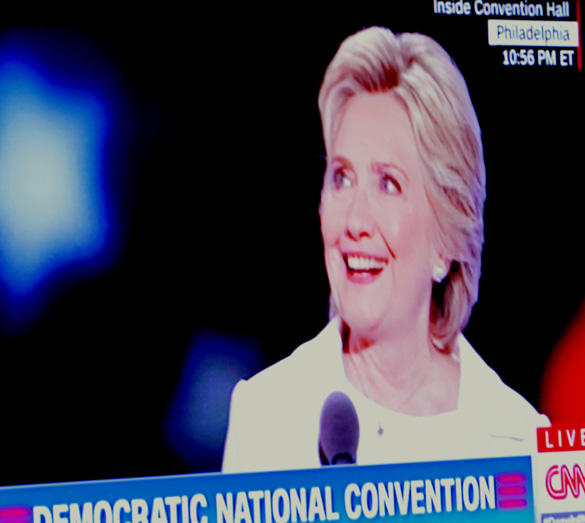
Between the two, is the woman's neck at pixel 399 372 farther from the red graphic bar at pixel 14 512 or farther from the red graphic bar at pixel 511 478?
the red graphic bar at pixel 14 512

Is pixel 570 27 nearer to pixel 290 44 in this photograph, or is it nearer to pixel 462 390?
pixel 290 44

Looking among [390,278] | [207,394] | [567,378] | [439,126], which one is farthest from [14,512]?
[567,378]

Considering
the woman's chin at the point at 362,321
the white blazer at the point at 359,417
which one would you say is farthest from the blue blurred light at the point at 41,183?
the woman's chin at the point at 362,321

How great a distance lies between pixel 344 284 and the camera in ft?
10.8

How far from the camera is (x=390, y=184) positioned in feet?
10.8

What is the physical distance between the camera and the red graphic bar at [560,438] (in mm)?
3512

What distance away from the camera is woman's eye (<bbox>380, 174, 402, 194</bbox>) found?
10.8 feet

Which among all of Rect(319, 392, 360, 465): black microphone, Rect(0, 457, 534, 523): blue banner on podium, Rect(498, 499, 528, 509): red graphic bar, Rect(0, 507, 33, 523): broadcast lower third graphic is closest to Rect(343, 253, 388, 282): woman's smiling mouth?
Rect(319, 392, 360, 465): black microphone

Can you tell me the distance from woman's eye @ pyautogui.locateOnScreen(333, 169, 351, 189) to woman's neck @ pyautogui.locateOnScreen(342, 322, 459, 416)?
0.42 meters

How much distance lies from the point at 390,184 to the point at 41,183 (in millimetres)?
1023

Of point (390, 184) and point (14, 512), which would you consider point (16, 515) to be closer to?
point (14, 512)

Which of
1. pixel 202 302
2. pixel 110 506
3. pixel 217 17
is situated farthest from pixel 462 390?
pixel 217 17

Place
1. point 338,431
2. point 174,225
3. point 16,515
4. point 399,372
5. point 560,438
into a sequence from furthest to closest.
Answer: point 560,438, point 399,372, point 338,431, point 174,225, point 16,515

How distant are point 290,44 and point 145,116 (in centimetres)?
49
